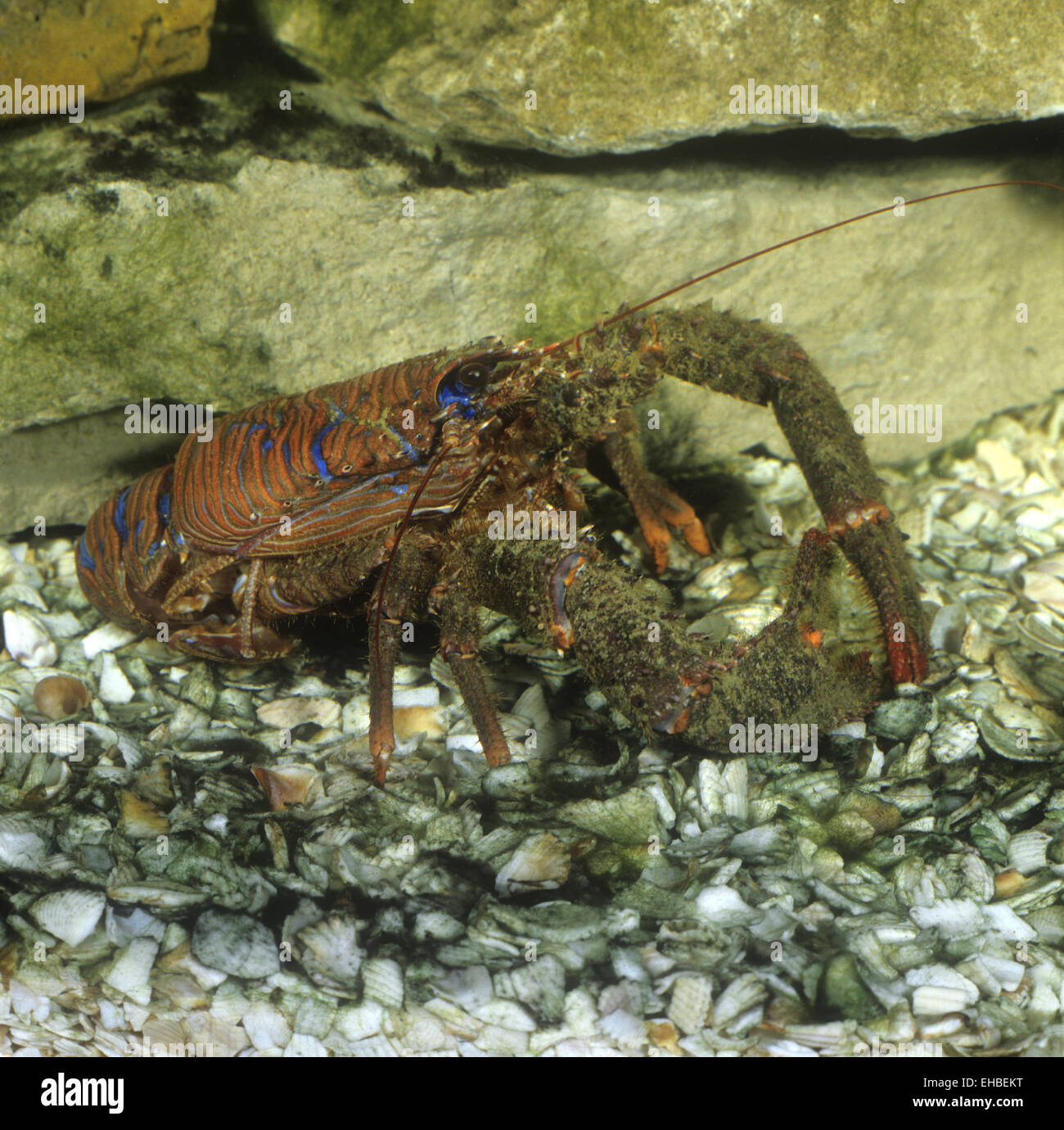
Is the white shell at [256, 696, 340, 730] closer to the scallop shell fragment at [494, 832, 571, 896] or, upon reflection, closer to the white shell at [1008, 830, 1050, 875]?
the scallop shell fragment at [494, 832, 571, 896]

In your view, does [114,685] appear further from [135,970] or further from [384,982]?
[384,982]

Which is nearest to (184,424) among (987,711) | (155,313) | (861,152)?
(155,313)

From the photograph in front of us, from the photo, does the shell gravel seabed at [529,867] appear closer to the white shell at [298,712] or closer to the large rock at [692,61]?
the white shell at [298,712]

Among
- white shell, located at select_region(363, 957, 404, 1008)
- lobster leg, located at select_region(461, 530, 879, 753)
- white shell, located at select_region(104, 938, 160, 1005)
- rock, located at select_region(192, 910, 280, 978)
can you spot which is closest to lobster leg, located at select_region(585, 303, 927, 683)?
lobster leg, located at select_region(461, 530, 879, 753)

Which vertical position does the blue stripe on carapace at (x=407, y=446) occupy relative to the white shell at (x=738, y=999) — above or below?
above

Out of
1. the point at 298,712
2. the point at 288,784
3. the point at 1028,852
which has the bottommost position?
the point at 1028,852

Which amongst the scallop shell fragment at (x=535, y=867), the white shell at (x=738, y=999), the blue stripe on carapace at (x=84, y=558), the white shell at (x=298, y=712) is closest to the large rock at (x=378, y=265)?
the blue stripe on carapace at (x=84, y=558)

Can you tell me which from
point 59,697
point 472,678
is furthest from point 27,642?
point 472,678
